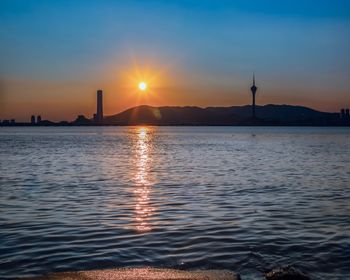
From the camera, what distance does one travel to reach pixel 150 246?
51.4ft

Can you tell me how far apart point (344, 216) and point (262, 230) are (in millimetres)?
4943

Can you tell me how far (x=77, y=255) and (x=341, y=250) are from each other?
25.8 ft

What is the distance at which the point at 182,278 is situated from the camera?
10.7 metres

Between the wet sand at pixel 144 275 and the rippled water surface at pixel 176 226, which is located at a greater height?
the wet sand at pixel 144 275

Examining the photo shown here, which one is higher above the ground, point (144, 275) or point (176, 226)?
point (144, 275)

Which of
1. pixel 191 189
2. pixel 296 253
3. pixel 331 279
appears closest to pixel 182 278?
pixel 331 279

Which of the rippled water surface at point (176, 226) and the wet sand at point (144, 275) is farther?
the rippled water surface at point (176, 226)

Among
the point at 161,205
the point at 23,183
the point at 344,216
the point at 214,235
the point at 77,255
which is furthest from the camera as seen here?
the point at 23,183

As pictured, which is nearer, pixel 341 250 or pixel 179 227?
pixel 341 250

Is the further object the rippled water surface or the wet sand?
the rippled water surface

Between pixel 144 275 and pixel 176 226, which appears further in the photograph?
pixel 176 226

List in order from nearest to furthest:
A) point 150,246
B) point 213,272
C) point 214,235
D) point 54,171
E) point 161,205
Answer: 1. point 213,272
2. point 150,246
3. point 214,235
4. point 161,205
5. point 54,171

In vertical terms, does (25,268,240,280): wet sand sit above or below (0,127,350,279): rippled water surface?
above

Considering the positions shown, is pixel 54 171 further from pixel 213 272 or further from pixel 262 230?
pixel 213 272
